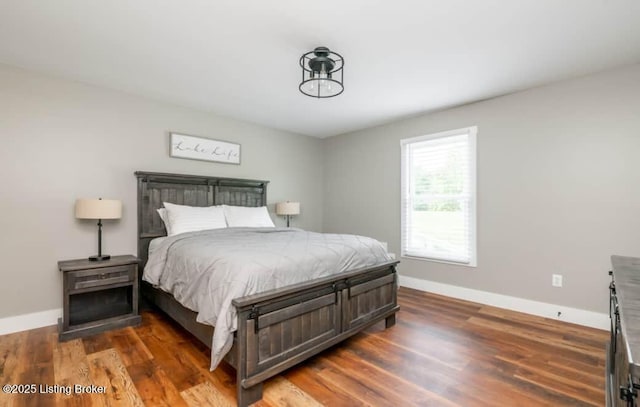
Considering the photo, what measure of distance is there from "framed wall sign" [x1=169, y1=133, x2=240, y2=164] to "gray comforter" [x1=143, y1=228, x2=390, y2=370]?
128cm

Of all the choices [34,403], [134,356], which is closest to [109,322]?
[134,356]

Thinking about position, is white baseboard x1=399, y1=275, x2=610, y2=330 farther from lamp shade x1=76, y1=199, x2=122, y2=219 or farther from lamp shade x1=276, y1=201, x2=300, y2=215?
lamp shade x1=76, y1=199, x2=122, y2=219

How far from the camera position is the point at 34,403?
1.72m

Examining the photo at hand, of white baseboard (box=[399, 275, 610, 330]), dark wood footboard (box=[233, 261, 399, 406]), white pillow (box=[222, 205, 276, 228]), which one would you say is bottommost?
white baseboard (box=[399, 275, 610, 330])

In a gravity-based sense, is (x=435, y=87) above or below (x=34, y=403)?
above

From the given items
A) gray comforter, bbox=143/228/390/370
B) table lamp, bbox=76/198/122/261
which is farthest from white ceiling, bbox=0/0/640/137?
gray comforter, bbox=143/228/390/370

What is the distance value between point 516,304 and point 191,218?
373 centimetres

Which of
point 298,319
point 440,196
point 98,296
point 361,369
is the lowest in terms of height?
point 361,369

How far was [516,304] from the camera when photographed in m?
3.29

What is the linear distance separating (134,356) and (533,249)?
12.7ft

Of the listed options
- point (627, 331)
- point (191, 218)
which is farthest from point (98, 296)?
point (627, 331)

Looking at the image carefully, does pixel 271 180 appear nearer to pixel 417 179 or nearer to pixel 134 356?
pixel 417 179

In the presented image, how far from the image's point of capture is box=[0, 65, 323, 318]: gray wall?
2.73m

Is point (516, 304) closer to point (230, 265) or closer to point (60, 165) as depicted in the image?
point (230, 265)
